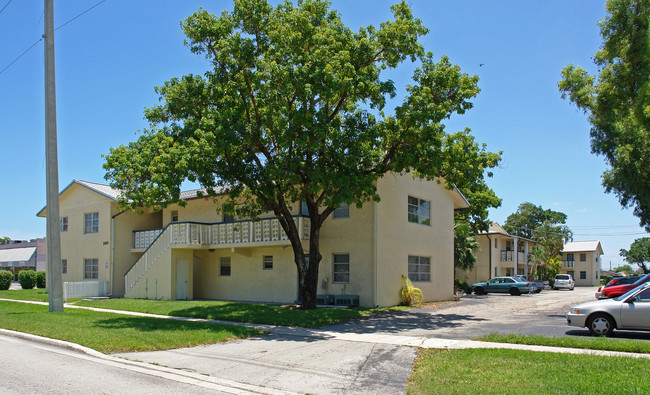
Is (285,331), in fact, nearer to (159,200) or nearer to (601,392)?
(159,200)

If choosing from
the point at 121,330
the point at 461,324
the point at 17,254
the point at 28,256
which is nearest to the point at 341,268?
the point at 461,324

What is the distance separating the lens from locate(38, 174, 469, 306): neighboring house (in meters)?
22.0

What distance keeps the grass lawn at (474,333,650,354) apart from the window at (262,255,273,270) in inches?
542

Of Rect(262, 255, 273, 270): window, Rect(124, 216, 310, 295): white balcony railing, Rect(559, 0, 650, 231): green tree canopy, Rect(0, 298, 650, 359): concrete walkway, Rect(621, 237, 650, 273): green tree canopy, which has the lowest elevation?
Rect(621, 237, 650, 273): green tree canopy

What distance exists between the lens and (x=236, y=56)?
17.0 meters

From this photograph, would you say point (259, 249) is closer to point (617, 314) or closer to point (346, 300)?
point (346, 300)

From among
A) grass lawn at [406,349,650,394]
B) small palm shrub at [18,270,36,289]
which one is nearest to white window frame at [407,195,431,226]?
grass lawn at [406,349,650,394]

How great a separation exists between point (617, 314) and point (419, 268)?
12.7 m

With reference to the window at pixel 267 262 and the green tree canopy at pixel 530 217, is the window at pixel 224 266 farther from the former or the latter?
the green tree canopy at pixel 530 217

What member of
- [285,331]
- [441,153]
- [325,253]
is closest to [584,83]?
[441,153]

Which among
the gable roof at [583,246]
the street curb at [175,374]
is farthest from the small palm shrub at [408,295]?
the gable roof at [583,246]

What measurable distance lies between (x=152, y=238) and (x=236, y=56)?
15503 millimetres

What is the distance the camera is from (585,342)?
37.3 feet

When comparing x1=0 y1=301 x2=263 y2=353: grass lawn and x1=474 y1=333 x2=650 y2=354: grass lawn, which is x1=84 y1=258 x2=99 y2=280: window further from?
x1=474 y1=333 x2=650 y2=354: grass lawn
